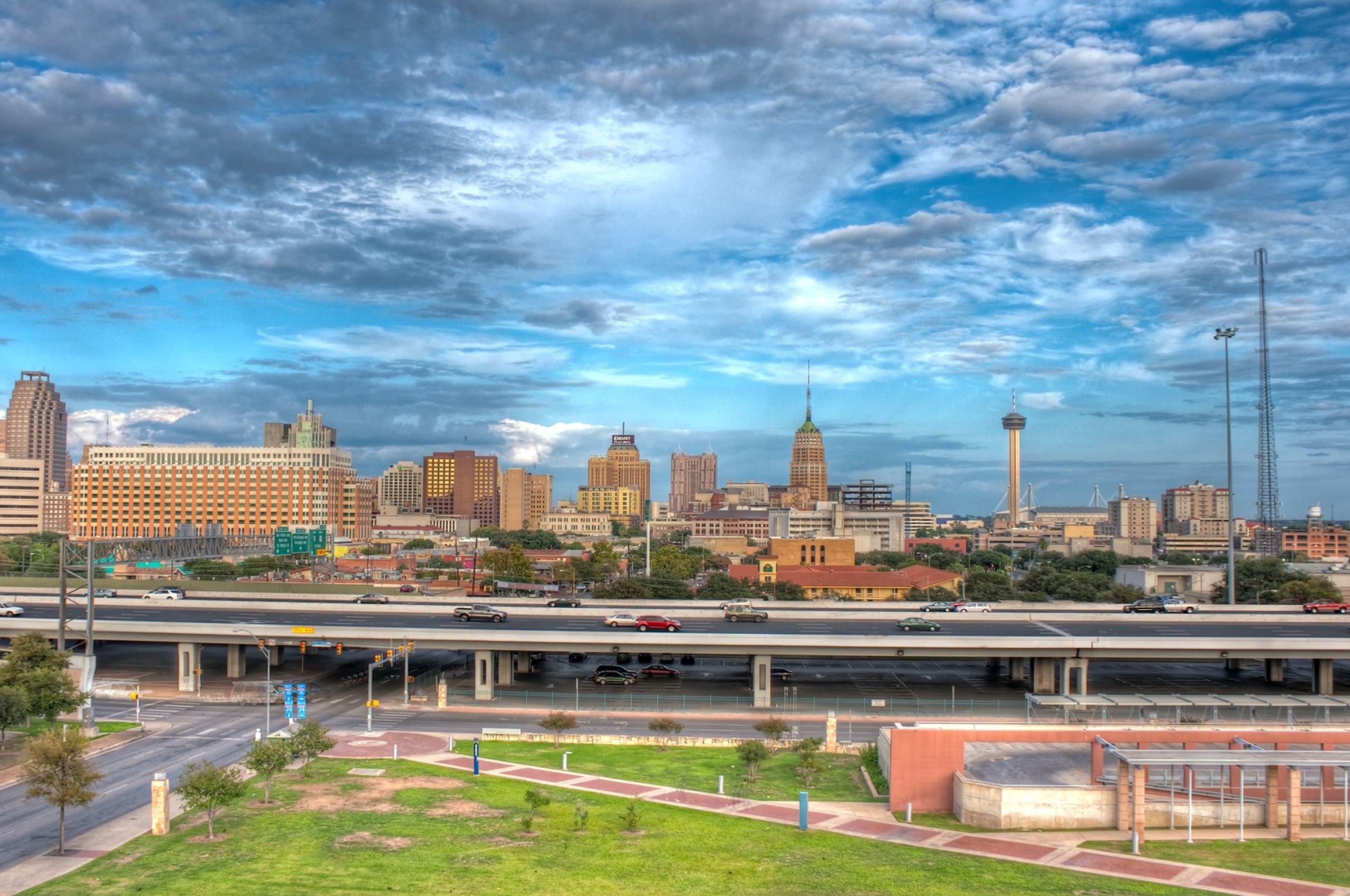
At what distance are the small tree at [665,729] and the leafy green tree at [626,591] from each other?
2411 inches

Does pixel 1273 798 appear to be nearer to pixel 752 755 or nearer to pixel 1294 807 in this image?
pixel 1294 807

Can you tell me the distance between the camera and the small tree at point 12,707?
45688 millimetres

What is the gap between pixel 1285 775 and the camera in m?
35.2

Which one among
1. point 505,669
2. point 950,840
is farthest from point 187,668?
point 950,840

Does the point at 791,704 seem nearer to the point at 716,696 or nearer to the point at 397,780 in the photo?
the point at 716,696

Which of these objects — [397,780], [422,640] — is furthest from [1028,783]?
[422,640]

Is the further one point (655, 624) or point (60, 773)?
point (655, 624)

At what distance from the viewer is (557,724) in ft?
163

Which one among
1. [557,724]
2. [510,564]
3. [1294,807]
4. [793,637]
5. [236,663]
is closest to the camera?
[1294,807]

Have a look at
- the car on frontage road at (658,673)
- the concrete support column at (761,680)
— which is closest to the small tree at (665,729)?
the concrete support column at (761,680)

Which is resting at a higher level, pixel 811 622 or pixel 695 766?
pixel 811 622

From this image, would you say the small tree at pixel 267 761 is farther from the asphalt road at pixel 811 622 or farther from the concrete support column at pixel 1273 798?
the concrete support column at pixel 1273 798

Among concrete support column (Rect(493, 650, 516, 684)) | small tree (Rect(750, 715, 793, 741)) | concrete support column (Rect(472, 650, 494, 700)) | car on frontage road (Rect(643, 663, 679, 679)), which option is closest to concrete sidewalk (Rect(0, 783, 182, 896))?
concrete support column (Rect(472, 650, 494, 700))

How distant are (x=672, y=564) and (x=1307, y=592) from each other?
294 feet
